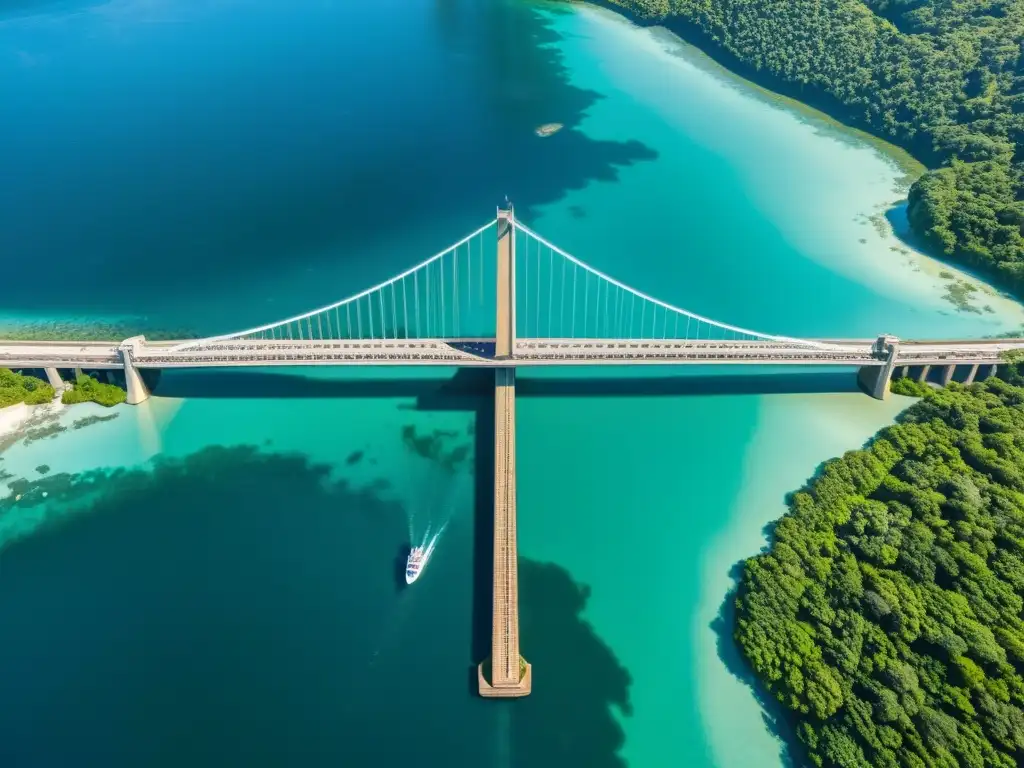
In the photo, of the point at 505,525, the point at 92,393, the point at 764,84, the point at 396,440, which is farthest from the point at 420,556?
the point at 764,84

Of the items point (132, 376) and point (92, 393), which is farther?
point (92, 393)

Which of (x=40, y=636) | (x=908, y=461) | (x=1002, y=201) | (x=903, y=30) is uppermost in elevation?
(x=903, y=30)

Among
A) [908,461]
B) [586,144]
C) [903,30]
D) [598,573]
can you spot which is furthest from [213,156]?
[903,30]

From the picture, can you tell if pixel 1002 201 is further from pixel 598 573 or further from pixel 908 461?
pixel 598 573

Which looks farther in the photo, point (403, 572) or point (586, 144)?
point (586, 144)

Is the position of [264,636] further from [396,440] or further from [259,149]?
[259,149]

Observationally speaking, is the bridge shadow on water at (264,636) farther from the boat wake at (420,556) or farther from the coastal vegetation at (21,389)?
the coastal vegetation at (21,389)
